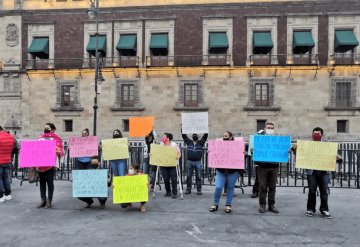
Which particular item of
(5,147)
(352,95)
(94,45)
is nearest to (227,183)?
(5,147)

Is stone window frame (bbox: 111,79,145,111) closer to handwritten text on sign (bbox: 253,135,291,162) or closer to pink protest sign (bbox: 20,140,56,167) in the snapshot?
pink protest sign (bbox: 20,140,56,167)

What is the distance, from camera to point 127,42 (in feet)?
91.0

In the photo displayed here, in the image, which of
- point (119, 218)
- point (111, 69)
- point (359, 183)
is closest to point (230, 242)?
point (119, 218)

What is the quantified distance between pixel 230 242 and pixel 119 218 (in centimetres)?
258

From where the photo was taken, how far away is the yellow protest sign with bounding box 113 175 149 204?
7730 mm

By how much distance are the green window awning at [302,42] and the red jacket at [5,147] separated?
22.6 meters

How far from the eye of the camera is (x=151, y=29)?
28.1m

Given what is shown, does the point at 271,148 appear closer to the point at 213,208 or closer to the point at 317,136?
the point at 317,136

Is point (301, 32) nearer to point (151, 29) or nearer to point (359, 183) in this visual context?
point (151, 29)

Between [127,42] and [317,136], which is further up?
[127,42]

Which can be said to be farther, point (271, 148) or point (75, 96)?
point (75, 96)

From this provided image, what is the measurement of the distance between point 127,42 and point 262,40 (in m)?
10.7

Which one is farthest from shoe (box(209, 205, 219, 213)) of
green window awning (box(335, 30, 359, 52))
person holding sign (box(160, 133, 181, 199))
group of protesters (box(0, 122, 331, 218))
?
green window awning (box(335, 30, 359, 52))

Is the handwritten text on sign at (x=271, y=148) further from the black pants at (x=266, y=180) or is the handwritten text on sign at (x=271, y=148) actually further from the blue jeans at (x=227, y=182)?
the blue jeans at (x=227, y=182)
